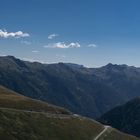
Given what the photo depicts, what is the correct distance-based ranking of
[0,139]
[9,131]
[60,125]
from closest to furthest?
[0,139] < [9,131] < [60,125]

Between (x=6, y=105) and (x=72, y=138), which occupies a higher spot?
(x=6, y=105)

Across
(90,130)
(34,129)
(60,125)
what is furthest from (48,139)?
(90,130)

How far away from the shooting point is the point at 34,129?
173m

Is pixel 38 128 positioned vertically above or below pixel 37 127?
below

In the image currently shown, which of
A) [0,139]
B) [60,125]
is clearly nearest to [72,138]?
[60,125]

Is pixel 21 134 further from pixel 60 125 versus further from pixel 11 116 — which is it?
pixel 60 125

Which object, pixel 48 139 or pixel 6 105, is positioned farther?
pixel 6 105

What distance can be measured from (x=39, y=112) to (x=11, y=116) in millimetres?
24029

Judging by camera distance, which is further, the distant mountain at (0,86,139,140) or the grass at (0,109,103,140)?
the distant mountain at (0,86,139,140)

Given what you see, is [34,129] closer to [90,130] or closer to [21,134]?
[21,134]

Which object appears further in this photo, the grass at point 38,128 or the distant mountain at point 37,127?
the distant mountain at point 37,127

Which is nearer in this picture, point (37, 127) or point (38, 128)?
point (38, 128)

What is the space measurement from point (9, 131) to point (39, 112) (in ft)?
126

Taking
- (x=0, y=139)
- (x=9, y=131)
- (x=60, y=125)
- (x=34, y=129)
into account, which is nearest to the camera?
(x=0, y=139)
